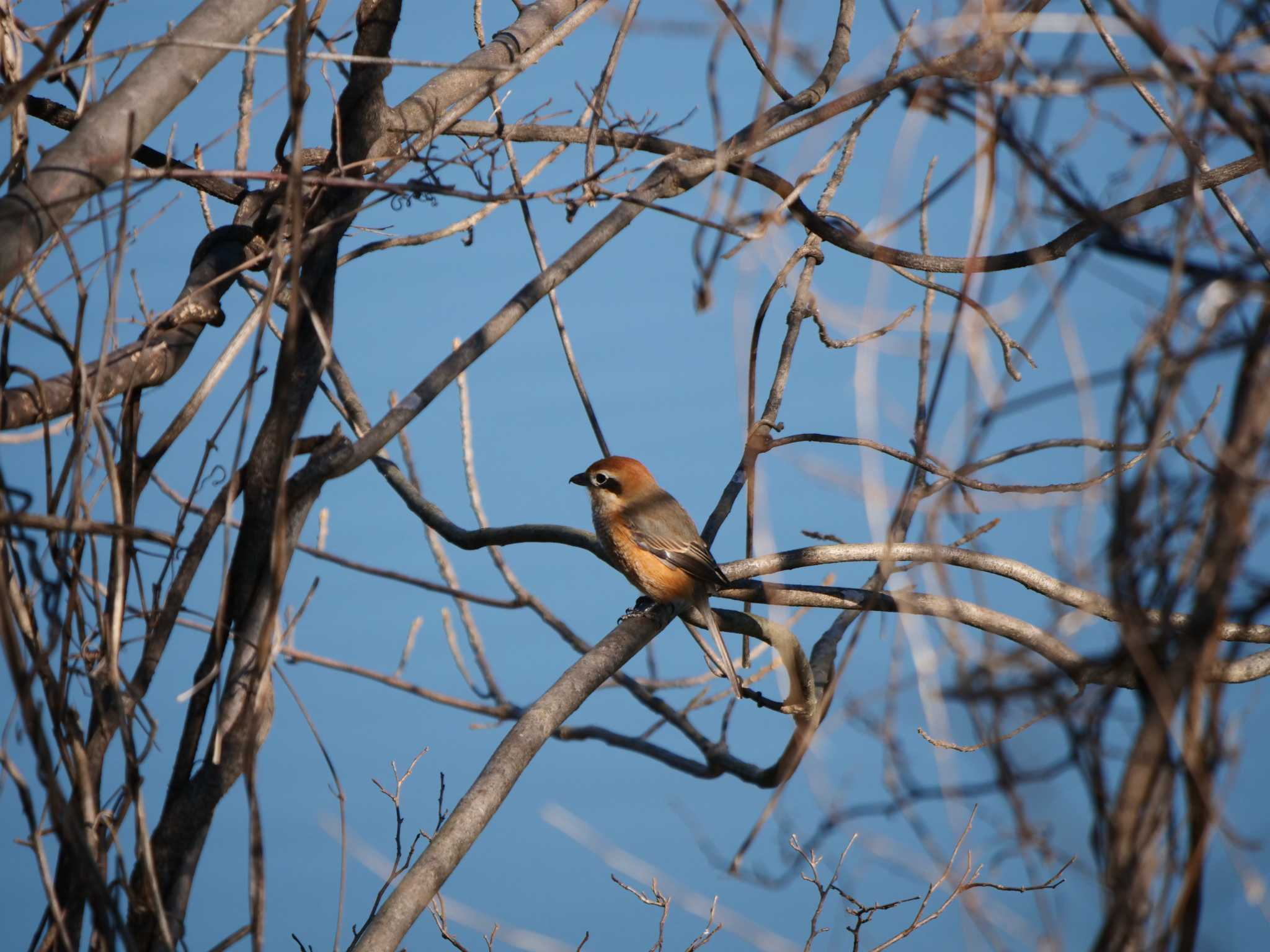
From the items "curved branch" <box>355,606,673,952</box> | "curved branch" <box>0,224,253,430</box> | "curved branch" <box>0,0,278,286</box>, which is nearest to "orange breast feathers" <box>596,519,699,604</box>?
"curved branch" <box>355,606,673,952</box>

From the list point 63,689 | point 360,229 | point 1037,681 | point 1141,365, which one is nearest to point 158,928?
point 63,689

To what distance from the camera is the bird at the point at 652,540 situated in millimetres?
3361

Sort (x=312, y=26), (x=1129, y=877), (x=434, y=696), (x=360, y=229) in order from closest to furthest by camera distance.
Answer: (x=1129, y=877) < (x=312, y=26) < (x=360, y=229) < (x=434, y=696)

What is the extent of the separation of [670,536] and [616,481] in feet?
1.80

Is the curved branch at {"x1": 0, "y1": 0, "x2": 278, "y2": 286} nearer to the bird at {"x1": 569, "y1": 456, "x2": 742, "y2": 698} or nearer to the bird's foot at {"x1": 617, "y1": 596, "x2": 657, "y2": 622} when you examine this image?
the bird at {"x1": 569, "y1": 456, "x2": 742, "y2": 698}

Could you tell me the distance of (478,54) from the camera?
2531mm

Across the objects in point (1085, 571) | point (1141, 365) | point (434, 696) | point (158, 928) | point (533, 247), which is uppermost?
point (533, 247)

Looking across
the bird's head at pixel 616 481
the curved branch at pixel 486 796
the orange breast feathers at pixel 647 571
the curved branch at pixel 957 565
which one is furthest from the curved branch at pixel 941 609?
the bird's head at pixel 616 481

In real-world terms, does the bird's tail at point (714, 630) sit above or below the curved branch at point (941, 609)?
above

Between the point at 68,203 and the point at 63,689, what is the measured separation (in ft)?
2.39

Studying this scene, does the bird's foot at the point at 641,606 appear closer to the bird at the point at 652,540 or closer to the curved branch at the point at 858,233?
the bird at the point at 652,540

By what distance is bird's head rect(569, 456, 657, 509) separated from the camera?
165 inches

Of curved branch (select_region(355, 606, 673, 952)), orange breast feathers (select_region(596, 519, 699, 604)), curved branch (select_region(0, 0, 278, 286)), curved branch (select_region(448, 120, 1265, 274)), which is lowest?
curved branch (select_region(355, 606, 673, 952))

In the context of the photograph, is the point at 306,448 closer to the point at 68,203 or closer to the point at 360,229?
the point at 68,203
